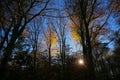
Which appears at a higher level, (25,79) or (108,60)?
(108,60)

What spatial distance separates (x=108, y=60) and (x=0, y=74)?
42.7 metres

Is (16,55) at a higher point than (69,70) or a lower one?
higher

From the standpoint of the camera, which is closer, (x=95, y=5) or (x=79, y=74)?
(x=95, y=5)

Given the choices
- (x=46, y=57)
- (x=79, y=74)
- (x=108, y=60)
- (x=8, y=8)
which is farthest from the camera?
(x=108, y=60)

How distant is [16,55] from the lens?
1817cm

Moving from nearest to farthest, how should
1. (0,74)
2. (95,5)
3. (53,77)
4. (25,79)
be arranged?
(0,74) → (25,79) → (95,5) → (53,77)

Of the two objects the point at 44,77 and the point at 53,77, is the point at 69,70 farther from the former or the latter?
the point at 44,77

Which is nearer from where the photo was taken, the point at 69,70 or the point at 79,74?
the point at 79,74

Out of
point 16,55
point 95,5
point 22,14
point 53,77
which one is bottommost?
point 53,77

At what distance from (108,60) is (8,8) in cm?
4357

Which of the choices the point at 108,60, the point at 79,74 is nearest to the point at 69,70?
the point at 79,74

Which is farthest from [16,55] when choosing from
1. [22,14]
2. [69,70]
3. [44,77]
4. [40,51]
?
[40,51]

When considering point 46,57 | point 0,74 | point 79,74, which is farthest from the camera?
point 46,57

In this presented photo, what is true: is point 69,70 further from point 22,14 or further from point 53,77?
point 22,14
